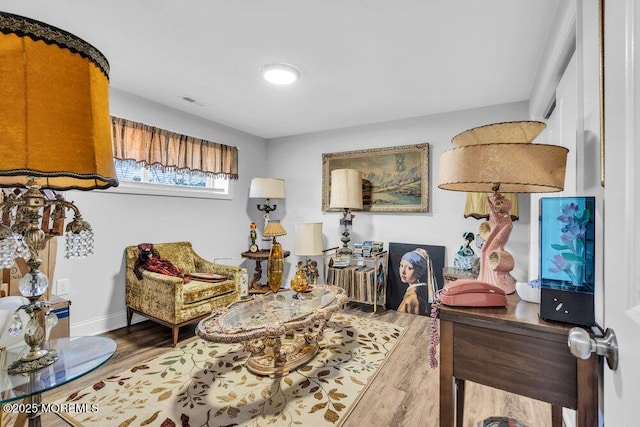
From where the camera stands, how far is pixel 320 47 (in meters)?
2.17

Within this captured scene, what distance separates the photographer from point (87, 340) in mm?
1131

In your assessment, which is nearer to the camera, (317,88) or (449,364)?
(449,364)

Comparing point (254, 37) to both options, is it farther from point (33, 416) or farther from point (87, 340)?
point (33, 416)

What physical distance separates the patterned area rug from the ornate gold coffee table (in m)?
0.11

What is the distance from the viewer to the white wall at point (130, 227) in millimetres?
2764

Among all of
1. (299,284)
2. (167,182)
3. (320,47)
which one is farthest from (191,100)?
(299,284)

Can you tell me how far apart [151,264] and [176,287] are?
1.90 feet

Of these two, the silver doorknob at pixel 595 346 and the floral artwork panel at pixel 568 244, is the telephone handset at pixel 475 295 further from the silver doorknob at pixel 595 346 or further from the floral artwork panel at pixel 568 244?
the silver doorknob at pixel 595 346

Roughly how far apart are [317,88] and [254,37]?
3.03ft
